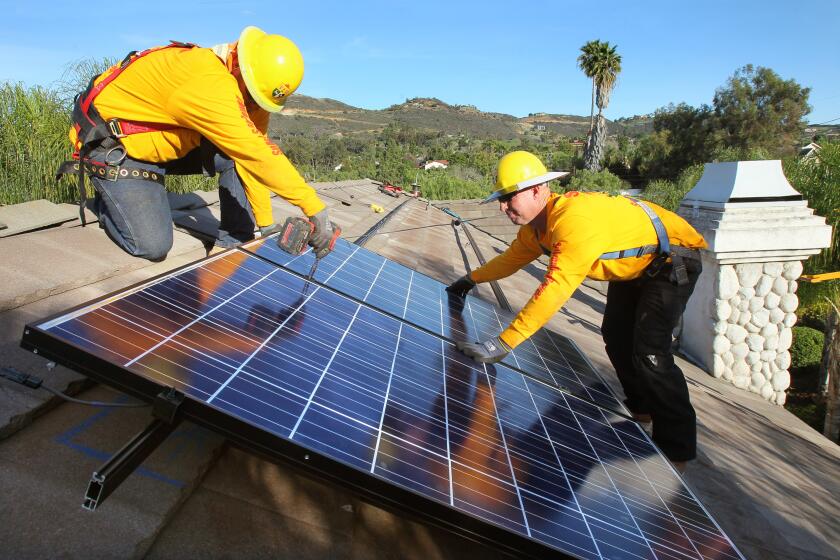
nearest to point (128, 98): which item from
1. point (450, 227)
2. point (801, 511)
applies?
point (801, 511)

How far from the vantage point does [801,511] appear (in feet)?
14.6

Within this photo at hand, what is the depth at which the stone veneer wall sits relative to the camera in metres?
8.50

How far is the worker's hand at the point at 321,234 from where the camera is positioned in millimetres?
3906

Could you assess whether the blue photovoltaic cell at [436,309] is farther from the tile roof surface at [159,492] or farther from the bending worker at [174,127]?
the tile roof surface at [159,492]

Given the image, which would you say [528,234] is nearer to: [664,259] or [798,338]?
[664,259]

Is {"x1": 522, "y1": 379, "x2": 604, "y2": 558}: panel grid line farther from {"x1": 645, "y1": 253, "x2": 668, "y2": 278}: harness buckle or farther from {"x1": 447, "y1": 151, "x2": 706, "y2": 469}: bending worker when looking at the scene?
{"x1": 645, "y1": 253, "x2": 668, "y2": 278}: harness buckle

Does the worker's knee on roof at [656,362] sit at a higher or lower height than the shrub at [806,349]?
higher

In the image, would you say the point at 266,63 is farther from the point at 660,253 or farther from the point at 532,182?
the point at 660,253

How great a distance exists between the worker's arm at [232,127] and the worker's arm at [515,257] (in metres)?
1.84

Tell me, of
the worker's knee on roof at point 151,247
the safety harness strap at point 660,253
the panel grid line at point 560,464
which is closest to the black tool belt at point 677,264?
the safety harness strap at point 660,253

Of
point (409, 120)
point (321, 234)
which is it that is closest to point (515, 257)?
point (321, 234)

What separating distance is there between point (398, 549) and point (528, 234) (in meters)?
2.90

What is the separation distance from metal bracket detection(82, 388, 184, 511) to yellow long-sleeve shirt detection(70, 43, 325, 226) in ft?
7.25

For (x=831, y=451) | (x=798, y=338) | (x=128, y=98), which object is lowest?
(x=798, y=338)
